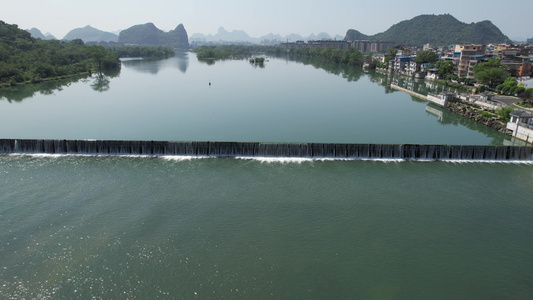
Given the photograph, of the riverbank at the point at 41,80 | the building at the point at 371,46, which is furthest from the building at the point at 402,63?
the building at the point at 371,46

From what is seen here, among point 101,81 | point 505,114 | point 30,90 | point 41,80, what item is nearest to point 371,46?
point 101,81

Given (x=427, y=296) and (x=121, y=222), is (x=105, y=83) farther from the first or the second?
(x=427, y=296)

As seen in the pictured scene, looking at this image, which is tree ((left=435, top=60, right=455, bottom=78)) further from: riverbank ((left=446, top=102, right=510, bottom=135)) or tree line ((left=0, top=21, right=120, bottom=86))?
tree line ((left=0, top=21, right=120, bottom=86))

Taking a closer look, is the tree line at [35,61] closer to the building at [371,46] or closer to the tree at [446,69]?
the tree at [446,69]

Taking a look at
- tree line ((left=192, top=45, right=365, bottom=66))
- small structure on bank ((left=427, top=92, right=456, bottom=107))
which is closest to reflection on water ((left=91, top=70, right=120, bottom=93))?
small structure on bank ((left=427, top=92, right=456, bottom=107))

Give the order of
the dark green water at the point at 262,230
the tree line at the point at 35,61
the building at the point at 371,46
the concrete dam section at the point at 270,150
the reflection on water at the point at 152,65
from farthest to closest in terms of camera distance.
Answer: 1. the building at the point at 371,46
2. the reflection on water at the point at 152,65
3. the tree line at the point at 35,61
4. the concrete dam section at the point at 270,150
5. the dark green water at the point at 262,230
